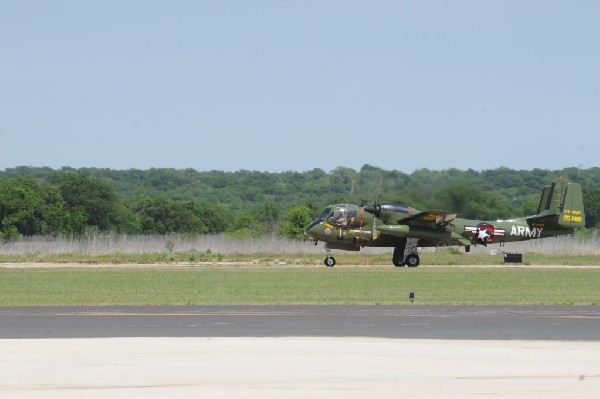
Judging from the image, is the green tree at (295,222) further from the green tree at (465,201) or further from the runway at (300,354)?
the runway at (300,354)

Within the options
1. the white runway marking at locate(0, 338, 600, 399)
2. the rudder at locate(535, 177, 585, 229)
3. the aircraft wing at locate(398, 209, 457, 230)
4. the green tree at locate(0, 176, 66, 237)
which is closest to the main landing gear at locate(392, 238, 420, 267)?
the aircraft wing at locate(398, 209, 457, 230)

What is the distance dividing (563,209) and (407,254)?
9091 mm

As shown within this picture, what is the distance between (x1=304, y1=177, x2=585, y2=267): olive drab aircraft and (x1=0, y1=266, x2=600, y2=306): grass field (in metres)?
2.50

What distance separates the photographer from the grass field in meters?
31.0

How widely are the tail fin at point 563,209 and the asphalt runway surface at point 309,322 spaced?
30.4 meters

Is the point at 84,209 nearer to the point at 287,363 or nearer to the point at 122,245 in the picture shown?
the point at 122,245

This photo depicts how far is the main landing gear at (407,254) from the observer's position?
A: 5569cm

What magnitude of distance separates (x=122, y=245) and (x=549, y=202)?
27384mm

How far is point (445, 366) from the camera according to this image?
52.5ft

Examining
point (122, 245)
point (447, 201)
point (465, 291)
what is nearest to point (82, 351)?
point (465, 291)

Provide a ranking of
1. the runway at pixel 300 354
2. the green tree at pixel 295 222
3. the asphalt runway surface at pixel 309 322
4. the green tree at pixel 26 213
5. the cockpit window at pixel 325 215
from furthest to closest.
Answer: the green tree at pixel 26 213 → the green tree at pixel 295 222 → the cockpit window at pixel 325 215 → the asphalt runway surface at pixel 309 322 → the runway at pixel 300 354

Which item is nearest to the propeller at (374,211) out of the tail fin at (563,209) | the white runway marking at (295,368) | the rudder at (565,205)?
the tail fin at (563,209)

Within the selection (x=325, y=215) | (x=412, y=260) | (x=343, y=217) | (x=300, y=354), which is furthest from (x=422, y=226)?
(x=300, y=354)

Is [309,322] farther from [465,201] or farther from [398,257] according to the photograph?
[465,201]
